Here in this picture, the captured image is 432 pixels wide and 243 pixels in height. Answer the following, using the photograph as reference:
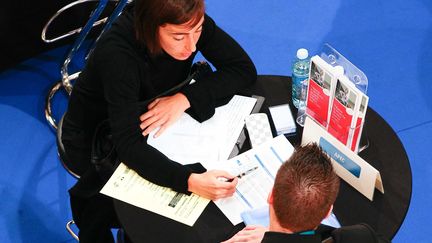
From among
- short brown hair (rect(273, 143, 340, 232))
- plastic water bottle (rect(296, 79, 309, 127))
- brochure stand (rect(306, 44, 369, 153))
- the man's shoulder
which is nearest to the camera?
short brown hair (rect(273, 143, 340, 232))

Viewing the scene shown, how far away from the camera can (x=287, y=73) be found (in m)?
3.45

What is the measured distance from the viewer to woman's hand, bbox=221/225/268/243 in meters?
1.67

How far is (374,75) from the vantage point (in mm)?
3406

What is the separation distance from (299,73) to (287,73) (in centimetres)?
139

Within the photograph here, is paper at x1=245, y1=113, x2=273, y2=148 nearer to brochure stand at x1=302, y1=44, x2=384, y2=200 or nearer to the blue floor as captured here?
brochure stand at x1=302, y1=44, x2=384, y2=200

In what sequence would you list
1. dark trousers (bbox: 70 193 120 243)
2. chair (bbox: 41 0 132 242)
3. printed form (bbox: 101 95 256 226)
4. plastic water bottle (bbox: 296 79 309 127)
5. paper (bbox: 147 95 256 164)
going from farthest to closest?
1. chair (bbox: 41 0 132 242)
2. dark trousers (bbox: 70 193 120 243)
3. plastic water bottle (bbox: 296 79 309 127)
4. paper (bbox: 147 95 256 164)
5. printed form (bbox: 101 95 256 226)

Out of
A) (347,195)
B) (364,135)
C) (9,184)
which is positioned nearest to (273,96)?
(364,135)

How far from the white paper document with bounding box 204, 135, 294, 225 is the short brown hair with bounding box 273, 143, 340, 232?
13.5 inches

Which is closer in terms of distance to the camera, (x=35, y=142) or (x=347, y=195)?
(x=347, y=195)

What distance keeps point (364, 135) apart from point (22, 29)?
2199mm

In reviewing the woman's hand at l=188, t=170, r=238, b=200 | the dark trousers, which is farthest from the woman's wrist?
the dark trousers

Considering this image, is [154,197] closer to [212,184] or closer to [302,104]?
[212,184]

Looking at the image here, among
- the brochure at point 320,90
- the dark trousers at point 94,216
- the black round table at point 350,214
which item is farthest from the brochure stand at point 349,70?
the dark trousers at point 94,216

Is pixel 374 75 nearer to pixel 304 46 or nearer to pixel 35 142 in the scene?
pixel 304 46
